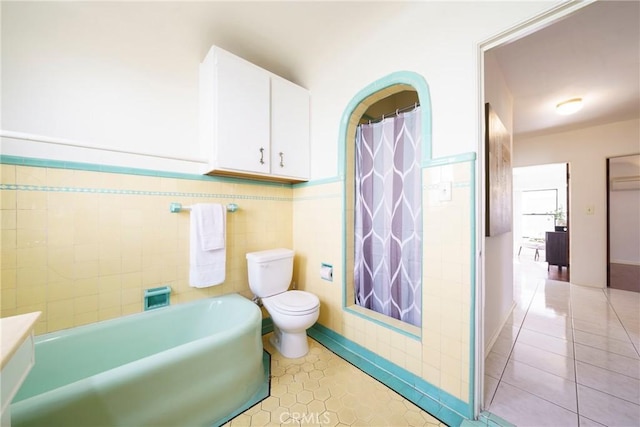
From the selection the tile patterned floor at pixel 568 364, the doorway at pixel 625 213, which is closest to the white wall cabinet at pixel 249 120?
the tile patterned floor at pixel 568 364

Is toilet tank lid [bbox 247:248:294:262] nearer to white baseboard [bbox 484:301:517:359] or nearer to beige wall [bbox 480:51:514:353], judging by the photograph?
beige wall [bbox 480:51:514:353]

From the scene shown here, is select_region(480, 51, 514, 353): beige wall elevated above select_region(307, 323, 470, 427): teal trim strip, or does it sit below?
above

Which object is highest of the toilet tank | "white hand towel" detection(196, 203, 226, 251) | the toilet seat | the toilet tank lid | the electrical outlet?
the electrical outlet

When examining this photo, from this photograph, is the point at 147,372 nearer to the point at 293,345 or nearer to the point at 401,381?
the point at 293,345

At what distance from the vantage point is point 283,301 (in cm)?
179

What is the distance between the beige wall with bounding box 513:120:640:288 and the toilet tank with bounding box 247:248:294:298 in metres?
4.35

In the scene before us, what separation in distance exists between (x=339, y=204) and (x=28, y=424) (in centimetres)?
183

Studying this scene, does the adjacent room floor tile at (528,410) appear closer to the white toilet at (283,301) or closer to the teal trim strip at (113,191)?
the white toilet at (283,301)

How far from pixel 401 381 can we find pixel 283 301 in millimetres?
970

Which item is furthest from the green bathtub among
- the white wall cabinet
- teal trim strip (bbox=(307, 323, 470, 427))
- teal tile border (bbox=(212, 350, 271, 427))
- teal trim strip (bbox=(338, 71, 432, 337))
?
the white wall cabinet

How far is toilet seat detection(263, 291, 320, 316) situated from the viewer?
1676mm

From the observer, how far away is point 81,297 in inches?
55.9

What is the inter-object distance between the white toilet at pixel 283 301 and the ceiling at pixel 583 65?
2156 mm

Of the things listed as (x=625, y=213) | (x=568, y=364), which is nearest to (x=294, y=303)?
(x=568, y=364)
